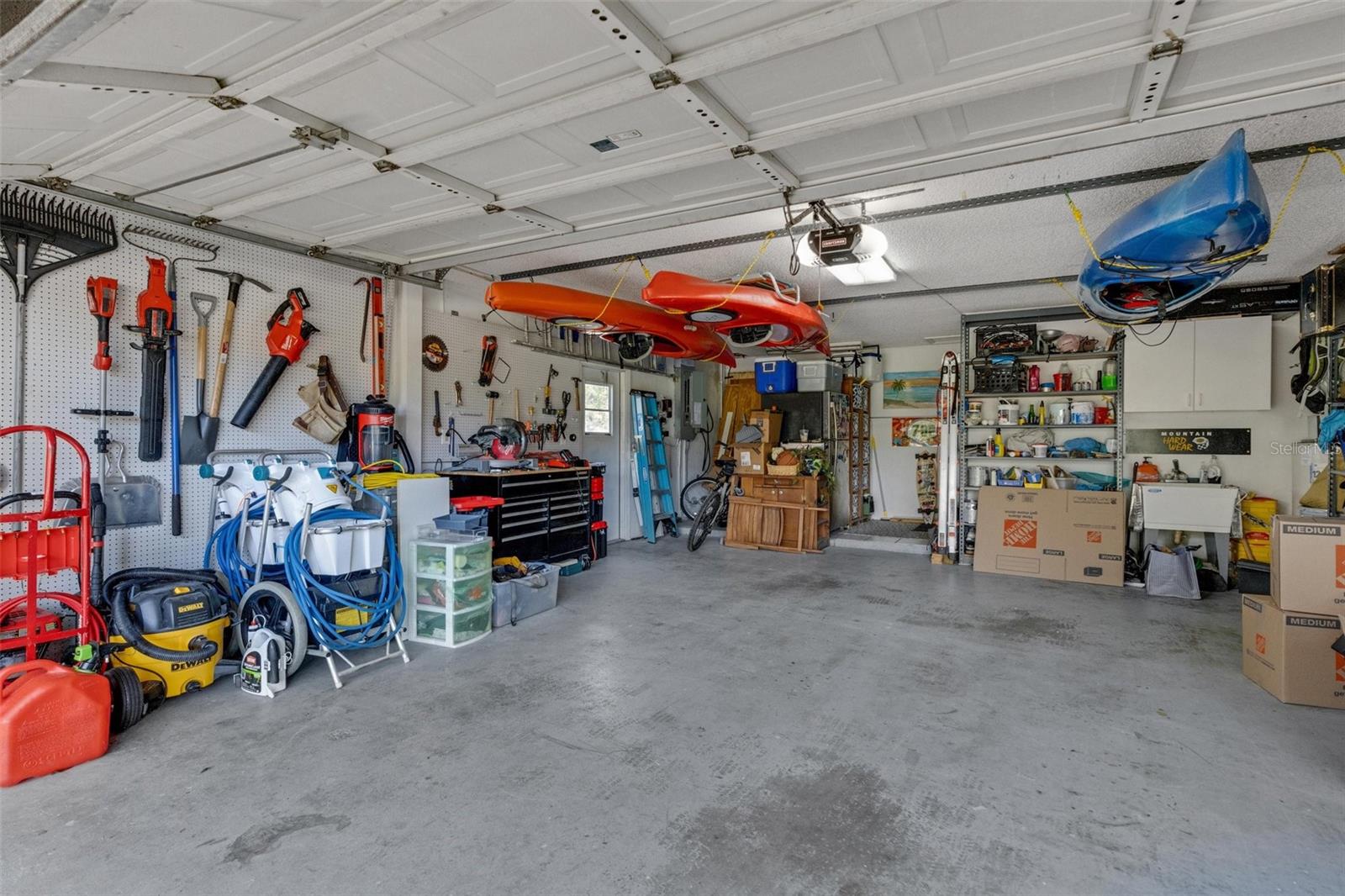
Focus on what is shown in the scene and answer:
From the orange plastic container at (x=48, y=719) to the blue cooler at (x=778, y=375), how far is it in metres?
6.43

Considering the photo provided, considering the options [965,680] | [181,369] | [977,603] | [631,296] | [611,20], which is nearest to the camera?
[611,20]

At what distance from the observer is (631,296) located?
619 cm

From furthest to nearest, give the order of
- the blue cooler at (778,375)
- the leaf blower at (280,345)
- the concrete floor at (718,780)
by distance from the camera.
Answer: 1. the blue cooler at (778,375)
2. the leaf blower at (280,345)
3. the concrete floor at (718,780)

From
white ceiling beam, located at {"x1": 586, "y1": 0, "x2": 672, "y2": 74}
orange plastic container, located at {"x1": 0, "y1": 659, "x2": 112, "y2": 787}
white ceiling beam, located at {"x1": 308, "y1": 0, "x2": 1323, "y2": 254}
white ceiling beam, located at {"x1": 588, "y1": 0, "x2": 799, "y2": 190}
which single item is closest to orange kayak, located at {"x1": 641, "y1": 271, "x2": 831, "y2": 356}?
white ceiling beam, located at {"x1": 308, "y1": 0, "x2": 1323, "y2": 254}

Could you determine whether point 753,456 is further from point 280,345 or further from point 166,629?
point 166,629

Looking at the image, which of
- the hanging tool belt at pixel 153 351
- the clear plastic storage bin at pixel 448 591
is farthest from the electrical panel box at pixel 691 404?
the hanging tool belt at pixel 153 351

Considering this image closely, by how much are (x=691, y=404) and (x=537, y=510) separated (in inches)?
155

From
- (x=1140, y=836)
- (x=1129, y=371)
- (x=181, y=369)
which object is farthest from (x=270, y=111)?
(x=1129, y=371)

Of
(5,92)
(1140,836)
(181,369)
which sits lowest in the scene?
(1140,836)

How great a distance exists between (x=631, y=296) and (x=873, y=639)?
3847 millimetres

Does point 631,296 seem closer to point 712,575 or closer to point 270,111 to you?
point 712,575

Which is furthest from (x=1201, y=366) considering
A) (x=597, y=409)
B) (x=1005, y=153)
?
(x=597, y=409)

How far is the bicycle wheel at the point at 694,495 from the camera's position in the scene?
857 cm

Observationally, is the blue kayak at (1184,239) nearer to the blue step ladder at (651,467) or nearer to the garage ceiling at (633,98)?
the garage ceiling at (633,98)
